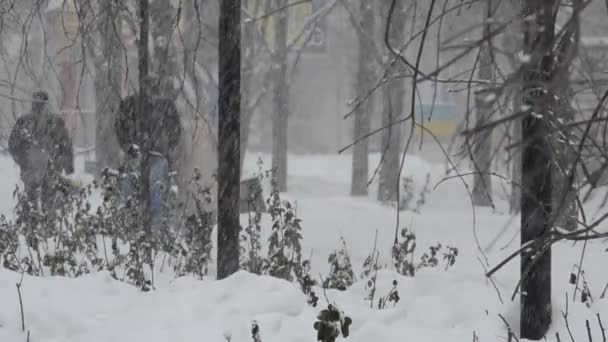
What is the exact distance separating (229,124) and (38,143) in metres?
5.38

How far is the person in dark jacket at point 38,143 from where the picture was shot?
9234 millimetres

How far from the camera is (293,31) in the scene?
23484 millimetres

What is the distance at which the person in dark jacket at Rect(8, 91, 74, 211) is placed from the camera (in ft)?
30.3

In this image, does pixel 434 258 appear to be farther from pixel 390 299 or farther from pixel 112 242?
pixel 112 242

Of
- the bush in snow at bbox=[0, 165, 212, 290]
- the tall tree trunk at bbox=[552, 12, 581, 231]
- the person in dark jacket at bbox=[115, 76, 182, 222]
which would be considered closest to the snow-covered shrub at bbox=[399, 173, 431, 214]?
the person in dark jacket at bbox=[115, 76, 182, 222]

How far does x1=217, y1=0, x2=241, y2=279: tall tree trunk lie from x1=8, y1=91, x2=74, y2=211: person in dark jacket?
4166 millimetres

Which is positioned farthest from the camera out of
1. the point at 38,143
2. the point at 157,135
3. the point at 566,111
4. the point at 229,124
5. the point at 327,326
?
the point at 38,143

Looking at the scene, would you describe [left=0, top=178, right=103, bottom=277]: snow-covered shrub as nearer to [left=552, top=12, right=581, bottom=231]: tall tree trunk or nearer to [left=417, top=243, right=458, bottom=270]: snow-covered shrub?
[left=417, top=243, right=458, bottom=270]: snow-covered shrub

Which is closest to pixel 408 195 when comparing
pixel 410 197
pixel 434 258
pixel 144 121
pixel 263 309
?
pixel 410 197

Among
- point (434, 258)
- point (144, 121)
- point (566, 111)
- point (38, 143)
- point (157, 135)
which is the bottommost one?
point (434, 258)

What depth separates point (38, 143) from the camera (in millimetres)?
9688

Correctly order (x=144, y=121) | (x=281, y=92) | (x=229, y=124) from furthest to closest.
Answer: (x=281, y=92), (x=144, y=121), (x=229, y=124)

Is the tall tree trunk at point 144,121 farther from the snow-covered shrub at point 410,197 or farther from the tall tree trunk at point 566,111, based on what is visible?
the snow-covered shrub at point 410,197

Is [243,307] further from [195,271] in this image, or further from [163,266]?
[163,266]
